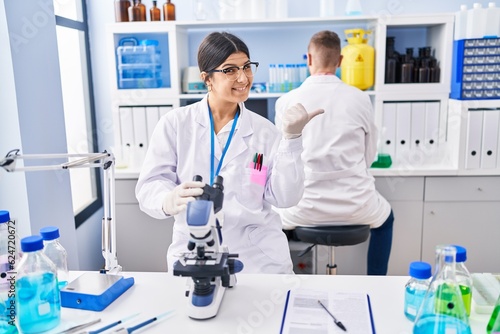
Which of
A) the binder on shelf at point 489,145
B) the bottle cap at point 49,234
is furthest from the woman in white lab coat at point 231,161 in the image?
the binder on shelf at point 489,145

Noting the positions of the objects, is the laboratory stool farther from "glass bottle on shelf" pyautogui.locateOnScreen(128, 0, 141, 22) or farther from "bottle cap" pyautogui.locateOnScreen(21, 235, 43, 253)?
"glass bottle on shelf" pyautogui.locateOnScreen(128, 0, 141, 22)

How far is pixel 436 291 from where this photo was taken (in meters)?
0.98

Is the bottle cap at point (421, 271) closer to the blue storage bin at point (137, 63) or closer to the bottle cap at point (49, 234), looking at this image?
the bottle cap at point (49, 234)

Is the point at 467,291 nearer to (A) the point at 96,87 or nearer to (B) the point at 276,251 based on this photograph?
(B) the point at 276,251

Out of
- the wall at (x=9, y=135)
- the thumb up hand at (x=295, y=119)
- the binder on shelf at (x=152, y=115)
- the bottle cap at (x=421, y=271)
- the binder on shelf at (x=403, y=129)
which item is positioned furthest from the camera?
the binder on shelf at (x=152, y=115)

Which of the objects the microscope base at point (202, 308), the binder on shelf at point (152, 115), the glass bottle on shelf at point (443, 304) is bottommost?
the microscope base at point (202, 308)

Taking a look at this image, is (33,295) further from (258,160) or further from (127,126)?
(127,126)

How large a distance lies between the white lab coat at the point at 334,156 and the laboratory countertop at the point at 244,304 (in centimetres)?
89

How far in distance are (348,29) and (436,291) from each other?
239cm

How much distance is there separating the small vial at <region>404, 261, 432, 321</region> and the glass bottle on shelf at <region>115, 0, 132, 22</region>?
245 cm

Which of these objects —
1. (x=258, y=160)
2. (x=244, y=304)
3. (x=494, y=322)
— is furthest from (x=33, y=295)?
(x=494, y=322)

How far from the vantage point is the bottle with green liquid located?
0.98m

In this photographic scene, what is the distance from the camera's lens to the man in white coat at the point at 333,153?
2168 mm

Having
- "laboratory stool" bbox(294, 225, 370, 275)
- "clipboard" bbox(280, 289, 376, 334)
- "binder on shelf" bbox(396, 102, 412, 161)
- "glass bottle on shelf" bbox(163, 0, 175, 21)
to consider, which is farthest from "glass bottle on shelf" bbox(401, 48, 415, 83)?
"clipboard" bbox(280, 289, 376, 334)
